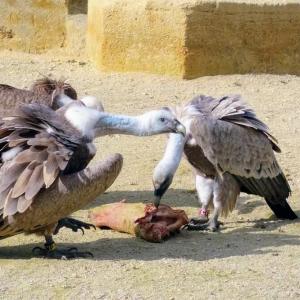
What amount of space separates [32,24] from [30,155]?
27.3 ft

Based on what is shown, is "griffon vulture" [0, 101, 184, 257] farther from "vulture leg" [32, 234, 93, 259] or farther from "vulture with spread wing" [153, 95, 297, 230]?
"vulture with spread wing" [153, 95, 297, 230]

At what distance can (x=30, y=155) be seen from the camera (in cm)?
644

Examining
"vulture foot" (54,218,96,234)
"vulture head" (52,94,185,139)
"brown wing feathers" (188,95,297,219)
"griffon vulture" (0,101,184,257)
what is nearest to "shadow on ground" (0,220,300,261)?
"vulture foot" (54,218,96,234)

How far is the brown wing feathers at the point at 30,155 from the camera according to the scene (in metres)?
6.32

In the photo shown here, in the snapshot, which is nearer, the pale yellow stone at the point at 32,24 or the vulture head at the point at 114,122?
the vulture head at the point at 114,122

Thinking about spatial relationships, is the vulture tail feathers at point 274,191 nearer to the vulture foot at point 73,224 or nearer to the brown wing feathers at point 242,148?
the brown wing feathers at point 242,148

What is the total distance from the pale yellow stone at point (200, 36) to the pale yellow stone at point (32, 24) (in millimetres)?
1616

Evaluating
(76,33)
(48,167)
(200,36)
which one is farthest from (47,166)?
(76,33)

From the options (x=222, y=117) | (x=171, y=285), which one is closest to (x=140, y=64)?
(x=222, y=117)

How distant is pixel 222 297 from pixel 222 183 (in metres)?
2.16

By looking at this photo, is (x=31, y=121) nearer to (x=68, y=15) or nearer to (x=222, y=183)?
(x=222, y=183)

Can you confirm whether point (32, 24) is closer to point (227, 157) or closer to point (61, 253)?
point (227, 157)

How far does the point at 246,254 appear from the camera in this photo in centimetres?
686

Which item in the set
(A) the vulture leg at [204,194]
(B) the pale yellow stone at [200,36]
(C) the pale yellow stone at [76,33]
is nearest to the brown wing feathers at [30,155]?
(A) the vulture leg at [204,194]
